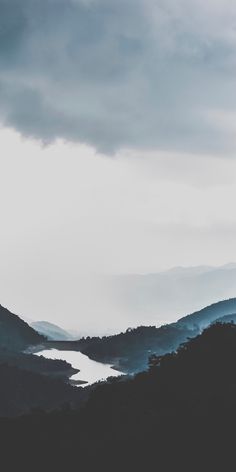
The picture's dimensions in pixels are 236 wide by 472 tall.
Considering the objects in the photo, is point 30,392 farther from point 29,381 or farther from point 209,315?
point 209,315

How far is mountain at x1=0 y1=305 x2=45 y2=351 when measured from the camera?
400 ft

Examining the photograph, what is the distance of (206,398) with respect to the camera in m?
29.9

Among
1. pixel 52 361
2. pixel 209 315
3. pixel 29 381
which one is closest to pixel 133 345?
pixel 52 361

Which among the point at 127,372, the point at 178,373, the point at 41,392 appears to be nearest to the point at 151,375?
the point at 178,373

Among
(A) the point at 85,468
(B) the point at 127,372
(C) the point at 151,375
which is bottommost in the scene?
(A) the point at 85,468

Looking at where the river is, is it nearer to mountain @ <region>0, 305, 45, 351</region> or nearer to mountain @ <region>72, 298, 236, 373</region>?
mountain @ <region>72, 298, 236, 373</region>

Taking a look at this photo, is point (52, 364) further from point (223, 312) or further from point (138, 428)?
point (223, 312)

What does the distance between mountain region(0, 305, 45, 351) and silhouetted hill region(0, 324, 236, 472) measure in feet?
282

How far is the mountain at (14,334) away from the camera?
121819 millimetres

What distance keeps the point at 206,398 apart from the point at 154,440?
4.63 m

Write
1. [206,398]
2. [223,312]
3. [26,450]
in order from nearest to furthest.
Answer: [26,450], [206,398], [223,312]

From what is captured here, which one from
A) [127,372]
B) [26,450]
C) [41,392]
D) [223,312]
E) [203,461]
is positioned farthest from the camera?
[223,312]

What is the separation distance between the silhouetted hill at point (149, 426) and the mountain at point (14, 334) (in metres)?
86.1

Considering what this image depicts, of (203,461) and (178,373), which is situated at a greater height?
(178,373)
